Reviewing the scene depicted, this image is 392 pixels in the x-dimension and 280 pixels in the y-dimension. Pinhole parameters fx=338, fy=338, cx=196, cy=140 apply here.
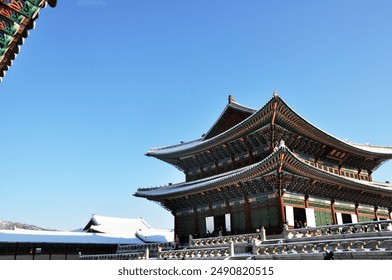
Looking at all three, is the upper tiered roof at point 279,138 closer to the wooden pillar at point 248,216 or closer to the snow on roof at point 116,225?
the wooden pillar at point 248,216

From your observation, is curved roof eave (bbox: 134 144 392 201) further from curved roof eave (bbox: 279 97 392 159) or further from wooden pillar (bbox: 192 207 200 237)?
curved roof eave (bbox: 279 97 392 159)

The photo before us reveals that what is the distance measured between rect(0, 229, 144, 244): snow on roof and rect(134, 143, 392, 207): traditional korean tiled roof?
34.5 ft

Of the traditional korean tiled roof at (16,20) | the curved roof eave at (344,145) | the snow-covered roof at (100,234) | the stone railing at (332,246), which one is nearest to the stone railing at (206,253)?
the stone railing at (332,246)

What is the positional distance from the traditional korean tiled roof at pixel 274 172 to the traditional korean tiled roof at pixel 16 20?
15811 millimetres

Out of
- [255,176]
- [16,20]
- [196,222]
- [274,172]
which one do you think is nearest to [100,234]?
[196,222]

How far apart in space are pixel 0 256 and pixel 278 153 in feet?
87.2

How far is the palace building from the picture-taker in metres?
22.3

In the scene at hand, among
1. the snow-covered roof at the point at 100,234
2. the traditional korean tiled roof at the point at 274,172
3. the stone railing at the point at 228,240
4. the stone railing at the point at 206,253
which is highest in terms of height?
the traditional korean tiled roof at the point at 274,172

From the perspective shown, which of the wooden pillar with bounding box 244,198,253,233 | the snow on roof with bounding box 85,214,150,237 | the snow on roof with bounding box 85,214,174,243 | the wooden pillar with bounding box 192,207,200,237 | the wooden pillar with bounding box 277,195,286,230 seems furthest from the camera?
the snow on roof with bounding box 85,214,150,237

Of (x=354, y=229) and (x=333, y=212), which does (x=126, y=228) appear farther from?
(x=354, y=229)

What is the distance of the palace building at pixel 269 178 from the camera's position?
2233cm

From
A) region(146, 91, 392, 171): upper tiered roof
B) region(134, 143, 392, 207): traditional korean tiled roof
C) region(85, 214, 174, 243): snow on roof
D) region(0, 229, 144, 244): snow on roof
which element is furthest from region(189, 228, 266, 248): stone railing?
region(85, 214, 174, 243): snow on roof

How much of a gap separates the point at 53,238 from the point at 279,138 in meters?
24.1

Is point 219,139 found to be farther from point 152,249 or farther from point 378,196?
point 378,196
